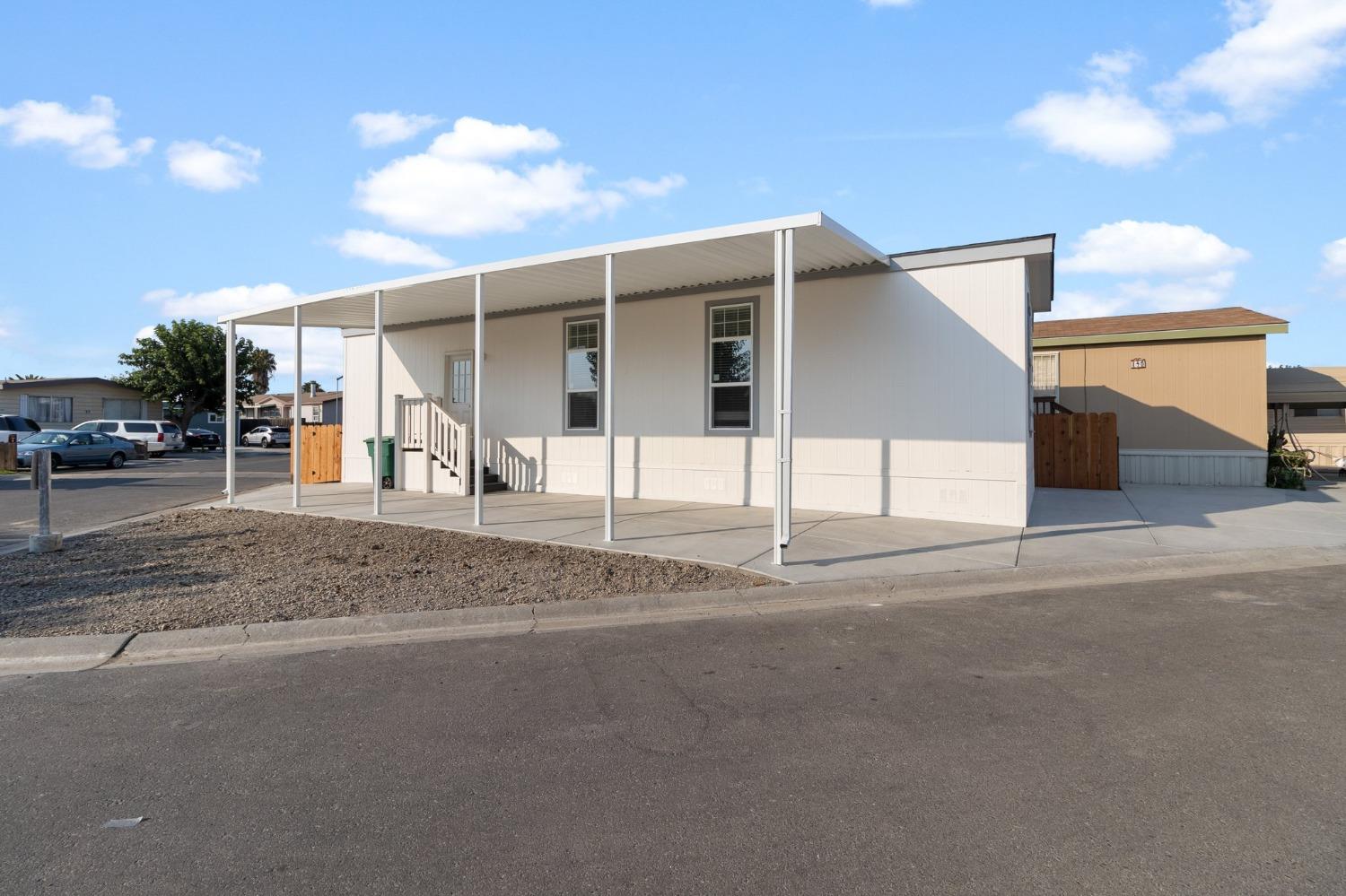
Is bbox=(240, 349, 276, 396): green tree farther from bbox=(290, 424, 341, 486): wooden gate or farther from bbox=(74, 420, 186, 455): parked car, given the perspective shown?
bbox=(290, 424, 341, 486): wooden gate

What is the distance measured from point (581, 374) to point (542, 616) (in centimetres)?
853

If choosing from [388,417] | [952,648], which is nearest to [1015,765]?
[952,648]

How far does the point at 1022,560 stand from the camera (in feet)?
27.5

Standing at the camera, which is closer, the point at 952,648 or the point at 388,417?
the point at 952,648

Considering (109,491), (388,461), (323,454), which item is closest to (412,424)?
(388,461)

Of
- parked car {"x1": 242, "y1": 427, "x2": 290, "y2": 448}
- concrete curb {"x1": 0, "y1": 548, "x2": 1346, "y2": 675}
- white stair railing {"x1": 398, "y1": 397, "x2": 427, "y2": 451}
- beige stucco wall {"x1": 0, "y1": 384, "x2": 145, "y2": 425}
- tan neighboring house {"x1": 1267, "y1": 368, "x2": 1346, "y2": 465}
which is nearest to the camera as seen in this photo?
concrete curb {"x1": 0, "y1": 548, "x2": 1346, "y2": 675}

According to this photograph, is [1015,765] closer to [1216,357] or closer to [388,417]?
[388,417]

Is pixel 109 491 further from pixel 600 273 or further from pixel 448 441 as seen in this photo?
pixel 600 273

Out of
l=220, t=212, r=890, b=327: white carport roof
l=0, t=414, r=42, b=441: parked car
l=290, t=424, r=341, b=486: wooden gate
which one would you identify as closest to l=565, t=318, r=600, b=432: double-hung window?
l=220, t=212, r=890, b=327: white carport roof

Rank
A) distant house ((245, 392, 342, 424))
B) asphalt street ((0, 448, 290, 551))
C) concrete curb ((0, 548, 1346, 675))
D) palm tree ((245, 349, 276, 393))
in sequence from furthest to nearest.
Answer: palm tree ((245, 349, 276, 393)), distant house ((245, 392, 342, 424)), asphalt street ((0, 448, 290, 551)), concrete curb ((0, 548, 1346, 675))

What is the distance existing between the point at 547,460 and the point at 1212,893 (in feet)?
42.9

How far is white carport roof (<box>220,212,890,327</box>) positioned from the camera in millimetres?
9305

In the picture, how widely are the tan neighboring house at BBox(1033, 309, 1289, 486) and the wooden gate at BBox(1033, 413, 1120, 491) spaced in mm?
2541

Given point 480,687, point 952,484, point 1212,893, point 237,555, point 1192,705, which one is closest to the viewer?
point 1212,893
